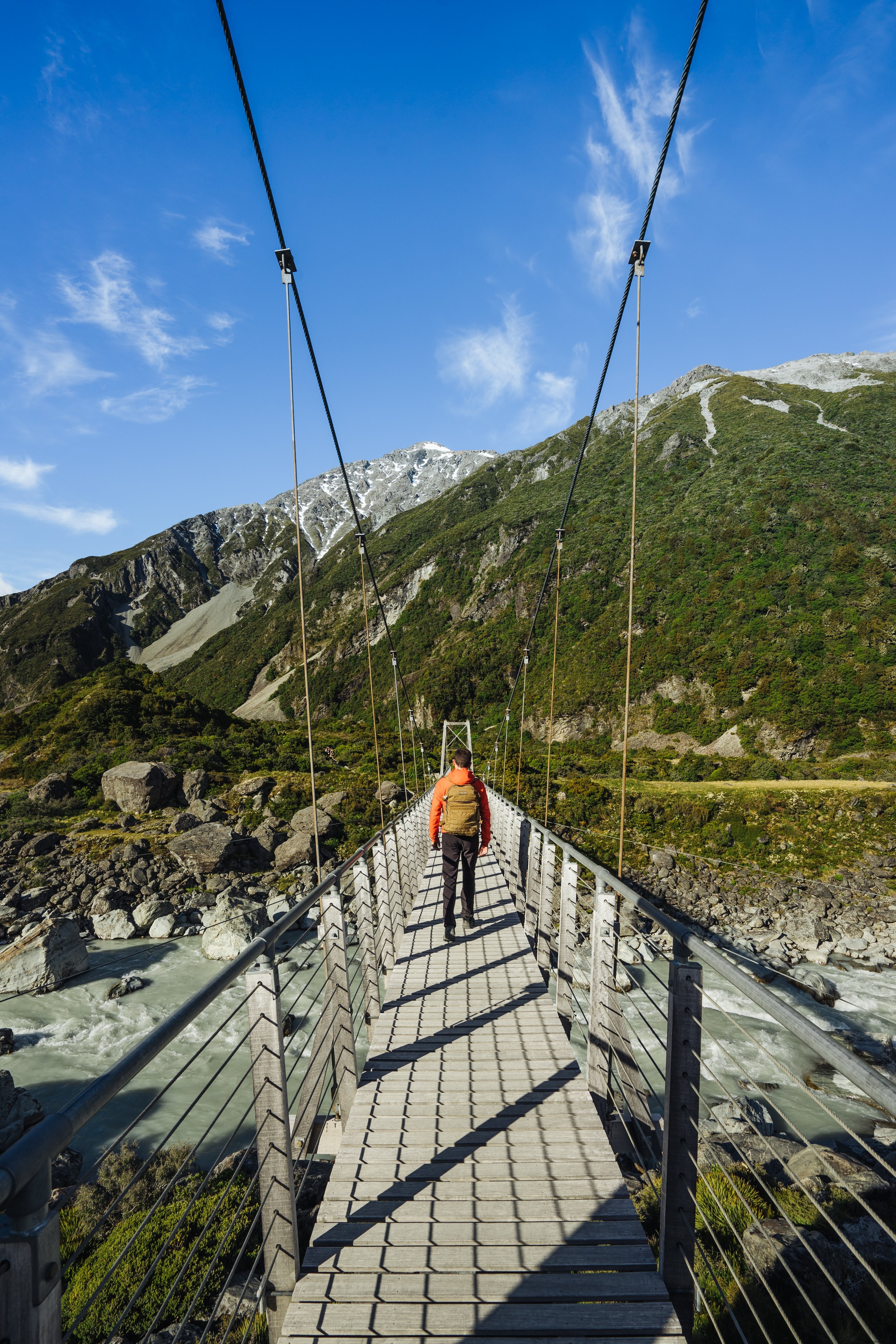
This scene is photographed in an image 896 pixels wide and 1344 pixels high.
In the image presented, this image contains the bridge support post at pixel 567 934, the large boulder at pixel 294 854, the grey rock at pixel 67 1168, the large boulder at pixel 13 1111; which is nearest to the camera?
the bridge support post at pixel 567 934

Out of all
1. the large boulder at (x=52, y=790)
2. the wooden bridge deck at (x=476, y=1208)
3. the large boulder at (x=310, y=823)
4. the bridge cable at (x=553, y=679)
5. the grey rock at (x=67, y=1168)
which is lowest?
the grey rock at (x=67, y=1168)

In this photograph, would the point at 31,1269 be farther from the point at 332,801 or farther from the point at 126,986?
the point at 332,801

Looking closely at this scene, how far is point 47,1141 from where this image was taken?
97 centimetres

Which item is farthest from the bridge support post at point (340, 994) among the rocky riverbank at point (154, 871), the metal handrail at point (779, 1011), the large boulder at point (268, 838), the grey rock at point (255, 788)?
the grey rock at point (255, 788)

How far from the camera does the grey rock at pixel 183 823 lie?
54.4ft

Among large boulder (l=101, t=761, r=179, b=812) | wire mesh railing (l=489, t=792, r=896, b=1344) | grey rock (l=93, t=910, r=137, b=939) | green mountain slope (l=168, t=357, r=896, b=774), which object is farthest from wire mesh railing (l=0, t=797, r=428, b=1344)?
green mountain slope (l=168, t=357, r=896, b=774)

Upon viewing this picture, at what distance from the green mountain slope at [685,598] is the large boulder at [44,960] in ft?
81.7

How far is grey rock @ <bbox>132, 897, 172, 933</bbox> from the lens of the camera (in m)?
12.6

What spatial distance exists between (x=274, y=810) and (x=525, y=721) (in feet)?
93.2

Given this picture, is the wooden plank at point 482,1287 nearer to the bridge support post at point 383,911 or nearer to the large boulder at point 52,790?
the bridge support post at point 383,911

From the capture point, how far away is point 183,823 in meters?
16.7

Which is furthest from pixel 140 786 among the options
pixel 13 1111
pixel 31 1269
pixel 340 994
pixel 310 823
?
pixel 31 1269

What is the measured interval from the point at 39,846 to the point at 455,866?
14588 mm

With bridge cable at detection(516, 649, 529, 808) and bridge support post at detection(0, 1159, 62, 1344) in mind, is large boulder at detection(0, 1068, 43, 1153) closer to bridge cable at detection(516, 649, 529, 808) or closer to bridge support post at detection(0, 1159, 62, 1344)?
bridge cable at detection(516, 649, 529, 808)
